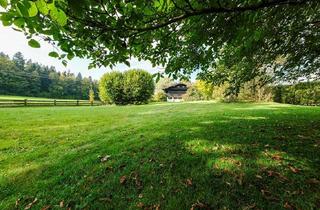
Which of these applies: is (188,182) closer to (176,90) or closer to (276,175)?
(276,175)

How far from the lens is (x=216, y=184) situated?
9.86 ft

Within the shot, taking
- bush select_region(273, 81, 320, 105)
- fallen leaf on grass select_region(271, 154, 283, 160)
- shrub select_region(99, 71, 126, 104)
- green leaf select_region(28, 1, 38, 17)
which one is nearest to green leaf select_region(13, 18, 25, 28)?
green leaf select_region(28, 1, 38, 17)

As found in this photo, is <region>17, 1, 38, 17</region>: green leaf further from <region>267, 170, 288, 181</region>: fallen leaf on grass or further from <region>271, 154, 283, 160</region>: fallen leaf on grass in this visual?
A: <region>271, 154, 283, 160</region>: fallen leaf on grass

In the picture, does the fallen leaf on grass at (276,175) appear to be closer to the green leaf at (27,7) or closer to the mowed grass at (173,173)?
the mowed grass at (173,173)

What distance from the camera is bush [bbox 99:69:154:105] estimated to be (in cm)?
3462

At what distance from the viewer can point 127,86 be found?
3462cm

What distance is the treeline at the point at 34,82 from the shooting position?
6338cm

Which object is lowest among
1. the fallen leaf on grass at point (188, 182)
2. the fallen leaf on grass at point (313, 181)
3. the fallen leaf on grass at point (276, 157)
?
the fallen leaf on grass at point (188, 182)

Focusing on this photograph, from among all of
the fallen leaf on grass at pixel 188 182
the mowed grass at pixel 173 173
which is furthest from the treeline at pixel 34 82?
the fallen leaf on grass at pixel 188 182

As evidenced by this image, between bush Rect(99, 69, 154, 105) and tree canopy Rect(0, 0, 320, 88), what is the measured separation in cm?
2843

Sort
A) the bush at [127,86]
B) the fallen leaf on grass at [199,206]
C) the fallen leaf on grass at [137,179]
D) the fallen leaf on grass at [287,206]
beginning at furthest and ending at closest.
A: the bush at [127,86] → the fallen leaf on grass at [137,179] → the fallen leaf on grass at [199,206] → the fallen leaf on grass at [287,206]

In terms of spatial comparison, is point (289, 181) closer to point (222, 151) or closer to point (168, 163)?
point (222, 151)

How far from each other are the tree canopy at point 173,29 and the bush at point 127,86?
1119 inches

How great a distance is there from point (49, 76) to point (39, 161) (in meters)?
83.4
